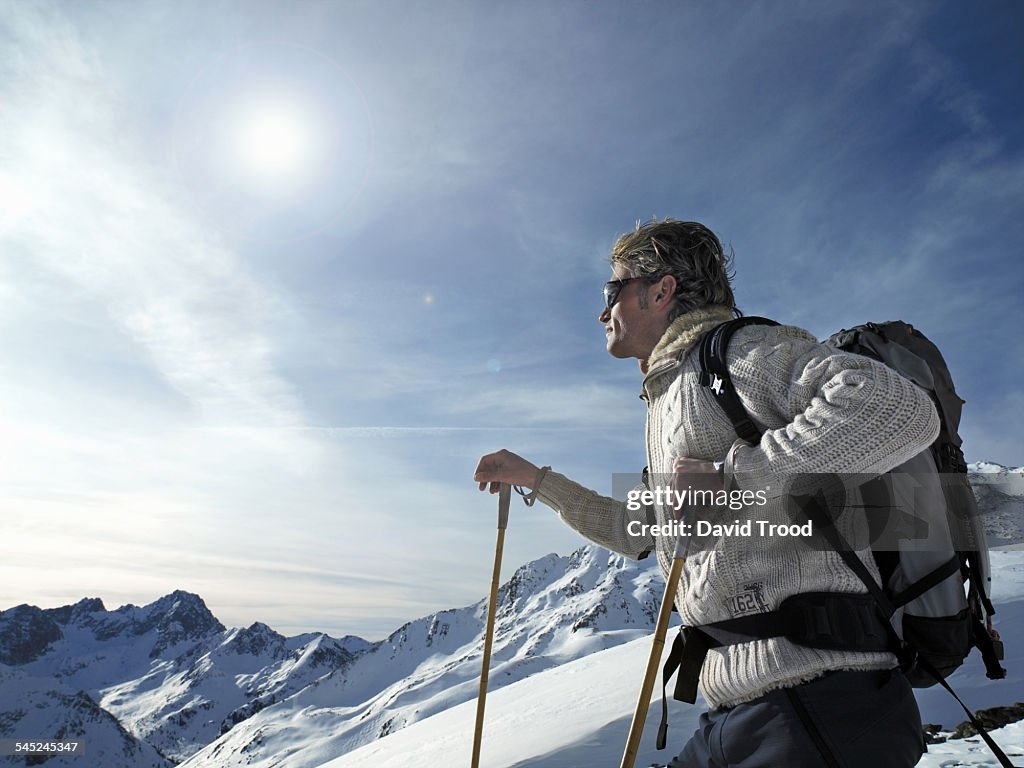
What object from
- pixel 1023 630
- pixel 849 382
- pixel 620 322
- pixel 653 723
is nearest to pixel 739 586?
pixel 849 382

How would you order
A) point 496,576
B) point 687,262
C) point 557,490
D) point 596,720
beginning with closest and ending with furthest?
point 687,262, point 557,490, point 496,576, point 596,720

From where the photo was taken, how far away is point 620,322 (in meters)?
3.38

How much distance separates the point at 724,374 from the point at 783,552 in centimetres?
67

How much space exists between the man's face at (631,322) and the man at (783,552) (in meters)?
0.31

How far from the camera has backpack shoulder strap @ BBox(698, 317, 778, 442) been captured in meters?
2.57

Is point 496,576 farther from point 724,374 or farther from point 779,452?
point 779,452

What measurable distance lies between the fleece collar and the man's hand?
118 centimetres

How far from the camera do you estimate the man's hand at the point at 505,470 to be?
398 cm

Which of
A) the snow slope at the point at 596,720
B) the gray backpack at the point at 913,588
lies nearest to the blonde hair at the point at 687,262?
the gray backpack at the point at 913,588

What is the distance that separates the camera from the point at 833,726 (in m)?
2.14

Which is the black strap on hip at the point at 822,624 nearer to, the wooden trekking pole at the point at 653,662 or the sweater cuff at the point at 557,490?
the wooden trekking pole at the point at 653,662

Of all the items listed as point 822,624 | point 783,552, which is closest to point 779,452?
point 783,552

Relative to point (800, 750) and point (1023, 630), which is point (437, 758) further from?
point (800, 750)

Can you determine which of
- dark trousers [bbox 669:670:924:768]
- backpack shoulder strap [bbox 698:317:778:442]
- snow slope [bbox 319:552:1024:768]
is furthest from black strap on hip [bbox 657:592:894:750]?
snow slope [bbox 319:552:1024:768]
